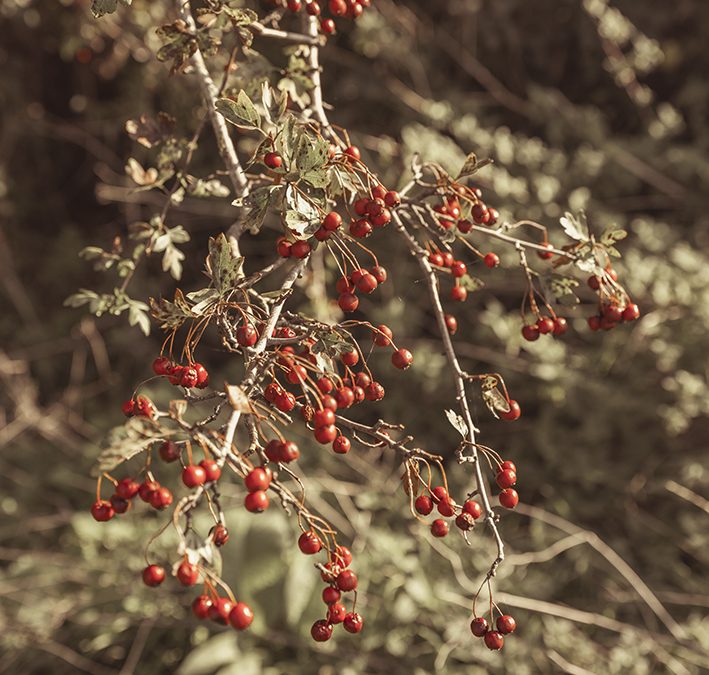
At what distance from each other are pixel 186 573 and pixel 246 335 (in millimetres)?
284

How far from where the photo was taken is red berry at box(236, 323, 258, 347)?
84 centimetres

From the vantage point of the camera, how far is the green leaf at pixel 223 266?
84cm

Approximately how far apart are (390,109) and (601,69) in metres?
1.03

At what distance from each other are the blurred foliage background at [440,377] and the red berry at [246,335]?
1279 mm

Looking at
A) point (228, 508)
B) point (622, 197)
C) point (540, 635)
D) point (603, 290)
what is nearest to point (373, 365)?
point (228, 508)

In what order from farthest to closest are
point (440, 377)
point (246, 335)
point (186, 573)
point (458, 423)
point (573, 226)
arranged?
1. point (440, 377)
2. point (573, 226)
3. point (458, 423)
4. point (246, 335)
5. point (186, 573)

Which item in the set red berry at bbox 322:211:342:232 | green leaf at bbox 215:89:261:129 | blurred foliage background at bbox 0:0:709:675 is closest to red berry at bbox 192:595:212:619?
red berry at bbox 322:211:342:232

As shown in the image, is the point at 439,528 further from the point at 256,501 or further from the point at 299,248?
the point at 299,248

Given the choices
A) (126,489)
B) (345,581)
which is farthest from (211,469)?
(345,581)

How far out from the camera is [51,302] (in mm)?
3775

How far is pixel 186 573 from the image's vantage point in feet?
2.38

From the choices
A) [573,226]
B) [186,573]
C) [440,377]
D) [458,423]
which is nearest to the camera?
[186,573]

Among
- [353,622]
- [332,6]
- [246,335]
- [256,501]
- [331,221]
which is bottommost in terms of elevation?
[353,622]

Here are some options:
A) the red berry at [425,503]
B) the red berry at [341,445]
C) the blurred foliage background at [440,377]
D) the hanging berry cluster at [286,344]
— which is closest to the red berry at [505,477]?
the hanging berry cluster at [286,344]
